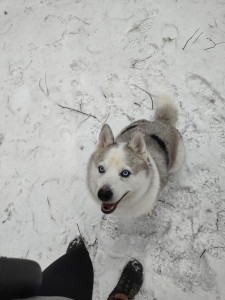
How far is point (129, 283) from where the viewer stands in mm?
2945

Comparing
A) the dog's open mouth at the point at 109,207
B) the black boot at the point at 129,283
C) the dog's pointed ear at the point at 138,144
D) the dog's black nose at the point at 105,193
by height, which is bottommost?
the black boot at the point at 129,283

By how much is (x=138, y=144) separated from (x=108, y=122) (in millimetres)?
1428

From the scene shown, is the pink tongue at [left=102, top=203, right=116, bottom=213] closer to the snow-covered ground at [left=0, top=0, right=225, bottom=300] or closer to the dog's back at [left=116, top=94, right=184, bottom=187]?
the dog's back at [left=116, top=94, right=184, bottom=187]

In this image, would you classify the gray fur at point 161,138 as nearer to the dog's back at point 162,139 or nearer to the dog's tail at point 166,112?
the dog's back at point 162,139

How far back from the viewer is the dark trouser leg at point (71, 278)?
8.02 ft

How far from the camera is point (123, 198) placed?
2.65 metres

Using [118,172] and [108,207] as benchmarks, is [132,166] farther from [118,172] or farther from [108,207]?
[108,207]

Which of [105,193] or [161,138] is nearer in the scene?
[105,193]

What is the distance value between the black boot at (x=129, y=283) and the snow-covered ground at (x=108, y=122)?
90mm

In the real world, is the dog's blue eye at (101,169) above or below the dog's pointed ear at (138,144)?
below

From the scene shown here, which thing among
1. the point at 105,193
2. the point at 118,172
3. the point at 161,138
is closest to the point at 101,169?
the point at 118,172

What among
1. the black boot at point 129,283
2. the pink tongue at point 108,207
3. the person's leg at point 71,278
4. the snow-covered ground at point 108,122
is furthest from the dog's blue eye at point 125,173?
the black boot at point 129,283

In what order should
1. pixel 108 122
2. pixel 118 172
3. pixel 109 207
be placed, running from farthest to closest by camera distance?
1. pixel 108 122
2. pixel 109 207
3. pixel 118 172

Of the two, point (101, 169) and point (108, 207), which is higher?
point (101, 169)
